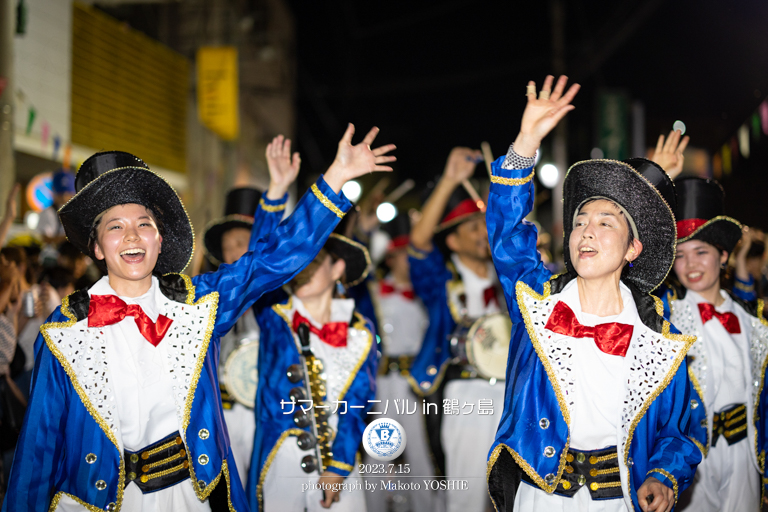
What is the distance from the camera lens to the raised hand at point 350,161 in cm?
295

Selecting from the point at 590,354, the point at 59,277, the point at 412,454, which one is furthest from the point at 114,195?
the point at 412,454

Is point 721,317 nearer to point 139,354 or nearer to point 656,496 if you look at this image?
point 656,496

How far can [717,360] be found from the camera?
145 inches

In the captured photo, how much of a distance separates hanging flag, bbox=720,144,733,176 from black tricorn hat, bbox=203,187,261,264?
172 inches

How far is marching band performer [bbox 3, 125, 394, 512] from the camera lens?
265 centimetres

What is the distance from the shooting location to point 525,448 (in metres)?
2.70

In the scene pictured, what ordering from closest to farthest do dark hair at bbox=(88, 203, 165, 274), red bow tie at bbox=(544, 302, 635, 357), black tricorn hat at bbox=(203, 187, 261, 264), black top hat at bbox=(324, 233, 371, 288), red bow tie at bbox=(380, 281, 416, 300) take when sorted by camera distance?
1. red bow tie at bbox=(544, 302, 635, 357)
2. dark hair at bbox=(88, 203, 165, 274)
3. black top hat at bbox=(324, 233, 371, 288)
4. black tricorn hat at bbox=(203, 187, 261, 264)
5. red bow tie at bbox=(380, 281, 416, 300)

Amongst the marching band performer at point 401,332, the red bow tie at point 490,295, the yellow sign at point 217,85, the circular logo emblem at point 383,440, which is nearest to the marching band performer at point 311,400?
the circular logo emblem at point 383,440

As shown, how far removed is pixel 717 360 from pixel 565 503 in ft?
4.95

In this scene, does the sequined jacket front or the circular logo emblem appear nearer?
the circular logo emblem

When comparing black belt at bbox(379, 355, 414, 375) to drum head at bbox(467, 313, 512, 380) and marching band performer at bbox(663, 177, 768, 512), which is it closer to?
drum head at bbox(467, 313, 512, 380)

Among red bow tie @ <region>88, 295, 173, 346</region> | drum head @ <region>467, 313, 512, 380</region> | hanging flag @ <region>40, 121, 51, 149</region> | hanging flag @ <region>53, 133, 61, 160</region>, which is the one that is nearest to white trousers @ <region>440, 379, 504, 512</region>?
drum head @ <region>467, 313, 512, 380</region>

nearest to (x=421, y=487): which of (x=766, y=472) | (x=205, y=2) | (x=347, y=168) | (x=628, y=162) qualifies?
(x=347, y=168)

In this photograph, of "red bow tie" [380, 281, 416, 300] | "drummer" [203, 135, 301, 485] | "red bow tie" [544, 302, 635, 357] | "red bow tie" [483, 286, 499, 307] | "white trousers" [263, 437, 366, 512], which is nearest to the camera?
"red bow tie" [544, 302, 635, 357]
